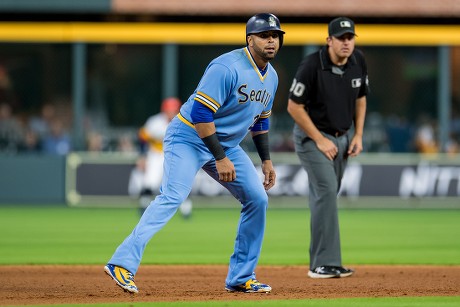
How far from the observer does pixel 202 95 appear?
24.4ft

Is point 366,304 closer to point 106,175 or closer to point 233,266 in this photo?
point 233,266

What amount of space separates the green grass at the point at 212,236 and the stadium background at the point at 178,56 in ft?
11.8

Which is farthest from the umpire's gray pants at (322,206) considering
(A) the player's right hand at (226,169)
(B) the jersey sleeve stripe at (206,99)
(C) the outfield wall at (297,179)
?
(C) the outfield wall at (297,179)

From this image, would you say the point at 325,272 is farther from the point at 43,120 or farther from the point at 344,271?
the point at 43,120

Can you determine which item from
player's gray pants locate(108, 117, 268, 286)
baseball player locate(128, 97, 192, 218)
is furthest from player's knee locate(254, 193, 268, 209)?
baseball player locate(128, 97, 192, 218)

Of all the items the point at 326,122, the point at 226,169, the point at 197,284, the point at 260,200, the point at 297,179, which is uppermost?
the point at 326,122

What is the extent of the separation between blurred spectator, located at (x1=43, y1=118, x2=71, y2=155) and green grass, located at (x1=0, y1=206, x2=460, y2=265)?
2.56 m

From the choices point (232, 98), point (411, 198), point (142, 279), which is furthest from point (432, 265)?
point (411, 198)

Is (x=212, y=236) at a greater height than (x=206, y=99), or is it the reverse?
(x=206, y=99)

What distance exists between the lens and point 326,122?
31.3ft

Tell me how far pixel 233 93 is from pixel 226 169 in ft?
1.93

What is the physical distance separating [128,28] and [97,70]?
1.28 metres

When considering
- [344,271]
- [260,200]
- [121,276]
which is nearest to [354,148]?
[344,271]

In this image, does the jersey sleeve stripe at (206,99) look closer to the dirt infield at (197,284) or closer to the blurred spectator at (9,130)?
the dirt infield at (197,284)
